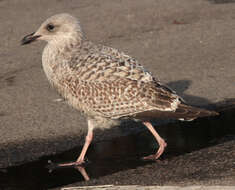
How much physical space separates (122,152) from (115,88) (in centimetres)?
83

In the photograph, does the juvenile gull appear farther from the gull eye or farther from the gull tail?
the gull eye

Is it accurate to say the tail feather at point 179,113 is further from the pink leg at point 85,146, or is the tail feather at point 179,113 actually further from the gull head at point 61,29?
the gull head at point 61,29

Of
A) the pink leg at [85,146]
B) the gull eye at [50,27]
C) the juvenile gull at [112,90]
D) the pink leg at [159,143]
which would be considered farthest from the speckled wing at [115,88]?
the gull eye at [50,27]

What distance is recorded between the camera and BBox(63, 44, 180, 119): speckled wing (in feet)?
24.1

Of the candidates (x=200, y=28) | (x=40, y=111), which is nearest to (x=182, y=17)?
(x=200, y=28)

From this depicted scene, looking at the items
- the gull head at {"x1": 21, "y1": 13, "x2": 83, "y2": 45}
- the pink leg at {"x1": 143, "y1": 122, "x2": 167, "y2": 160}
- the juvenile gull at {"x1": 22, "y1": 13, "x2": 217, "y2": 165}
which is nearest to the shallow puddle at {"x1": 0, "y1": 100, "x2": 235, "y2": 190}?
the pink leg at {"x1": 143, "y1": 122, "x2": 167, "y2": 160}

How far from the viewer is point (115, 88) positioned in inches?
291

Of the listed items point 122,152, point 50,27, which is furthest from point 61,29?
point 122,152

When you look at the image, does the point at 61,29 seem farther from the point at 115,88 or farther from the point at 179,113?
the point at 179,113

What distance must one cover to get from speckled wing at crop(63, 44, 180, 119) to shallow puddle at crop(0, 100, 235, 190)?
0.55 meters

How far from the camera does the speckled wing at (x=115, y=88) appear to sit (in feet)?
24.1

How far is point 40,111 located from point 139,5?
576 centimetres

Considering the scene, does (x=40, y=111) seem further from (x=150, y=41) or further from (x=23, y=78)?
(x=150, y=41)

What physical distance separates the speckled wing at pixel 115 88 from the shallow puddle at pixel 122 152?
55 cm
